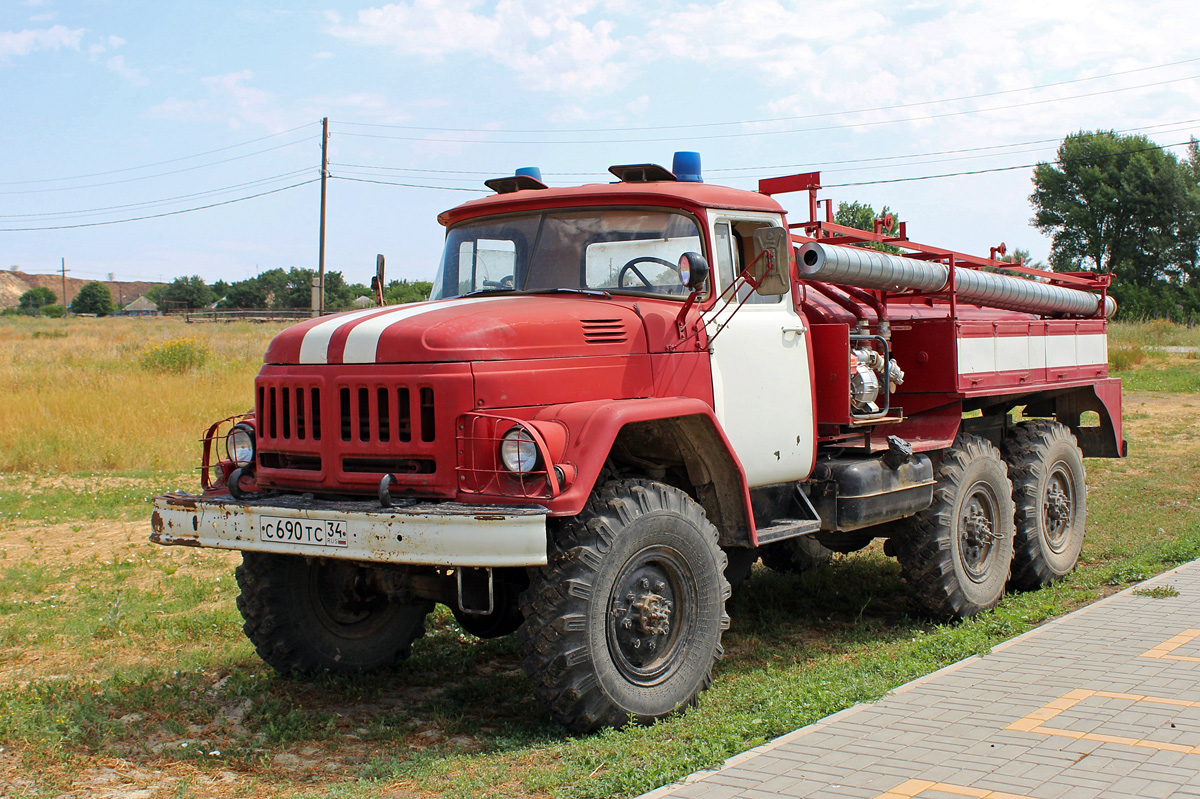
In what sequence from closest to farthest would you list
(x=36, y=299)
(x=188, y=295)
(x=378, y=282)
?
(x=378, y=282)
(x=188, y=295)
(x=36, y=299)

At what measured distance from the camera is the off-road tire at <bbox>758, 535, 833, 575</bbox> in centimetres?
900

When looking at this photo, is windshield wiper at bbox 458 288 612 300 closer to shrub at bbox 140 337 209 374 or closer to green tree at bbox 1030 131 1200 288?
shrub at bbox 140 337 209 374

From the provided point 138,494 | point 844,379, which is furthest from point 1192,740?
point 138,494

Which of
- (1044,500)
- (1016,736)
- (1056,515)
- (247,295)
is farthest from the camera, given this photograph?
(247,295)

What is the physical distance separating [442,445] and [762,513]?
245cm

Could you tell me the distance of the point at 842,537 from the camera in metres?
7.84

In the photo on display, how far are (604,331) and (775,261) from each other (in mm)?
1290

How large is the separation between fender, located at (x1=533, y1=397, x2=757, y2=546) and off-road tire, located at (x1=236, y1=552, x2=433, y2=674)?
1.71m

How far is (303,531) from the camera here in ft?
16.1

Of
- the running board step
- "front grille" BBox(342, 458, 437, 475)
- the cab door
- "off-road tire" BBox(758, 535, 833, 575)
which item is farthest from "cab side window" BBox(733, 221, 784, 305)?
"off-road tire" BBox(758, 535, 833, 575)

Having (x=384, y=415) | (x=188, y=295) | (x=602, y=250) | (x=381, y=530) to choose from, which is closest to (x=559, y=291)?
(x=602, y=250)

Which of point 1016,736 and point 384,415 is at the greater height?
point 384,415

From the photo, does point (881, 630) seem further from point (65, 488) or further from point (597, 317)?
point (65, 488)

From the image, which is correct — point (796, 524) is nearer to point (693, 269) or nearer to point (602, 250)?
point (693, 269)
